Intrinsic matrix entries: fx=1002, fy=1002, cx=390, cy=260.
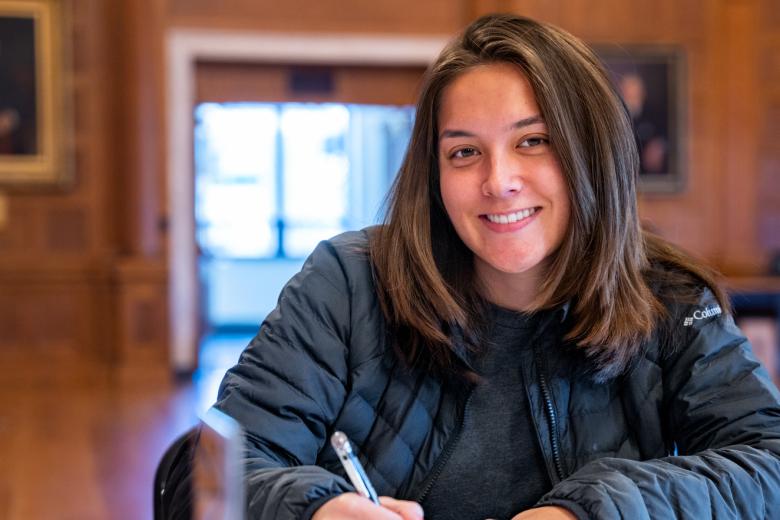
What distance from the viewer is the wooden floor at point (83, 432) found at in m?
5.10

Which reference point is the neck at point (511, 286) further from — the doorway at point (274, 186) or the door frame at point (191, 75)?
the doorway at point (274, 186)

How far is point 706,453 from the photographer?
1685 mm

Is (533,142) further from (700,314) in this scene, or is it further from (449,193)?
(700,314)

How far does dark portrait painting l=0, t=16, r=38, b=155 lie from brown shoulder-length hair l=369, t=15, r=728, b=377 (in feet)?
25.7

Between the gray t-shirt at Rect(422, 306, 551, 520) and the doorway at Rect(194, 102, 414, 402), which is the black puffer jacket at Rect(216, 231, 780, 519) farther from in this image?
the doorway at Rect(194, 102, 414, 402)

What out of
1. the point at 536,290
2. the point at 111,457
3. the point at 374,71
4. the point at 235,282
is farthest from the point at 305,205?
the point at 536,290

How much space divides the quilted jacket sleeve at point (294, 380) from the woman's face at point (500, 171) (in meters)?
0.29

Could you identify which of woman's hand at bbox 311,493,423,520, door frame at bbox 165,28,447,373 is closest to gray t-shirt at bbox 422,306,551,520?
woman's hand at bbox 311,493,423,520

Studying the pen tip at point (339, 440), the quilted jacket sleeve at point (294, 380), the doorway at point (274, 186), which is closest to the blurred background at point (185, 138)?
the doorway at point (274, 186)

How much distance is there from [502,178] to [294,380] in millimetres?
522

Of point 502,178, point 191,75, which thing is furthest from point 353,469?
point 191,75

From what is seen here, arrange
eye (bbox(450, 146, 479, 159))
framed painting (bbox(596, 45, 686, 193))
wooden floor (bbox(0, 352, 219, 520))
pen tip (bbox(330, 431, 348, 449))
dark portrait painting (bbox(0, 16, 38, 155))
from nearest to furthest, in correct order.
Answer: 1. pen tip (bbox(330, 431, 348, 449))
2. eye (bbox(450, 146, 479, 159))
3. wooden floor (bbox(0, 352, 219, 520))
4. dark portrait painting (bbox(0, 16, 38, 155))
5. framed painting (bbox(596, 45, 686, 193))

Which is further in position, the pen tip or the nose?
the nose

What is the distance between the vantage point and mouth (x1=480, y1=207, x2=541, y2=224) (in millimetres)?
1821
